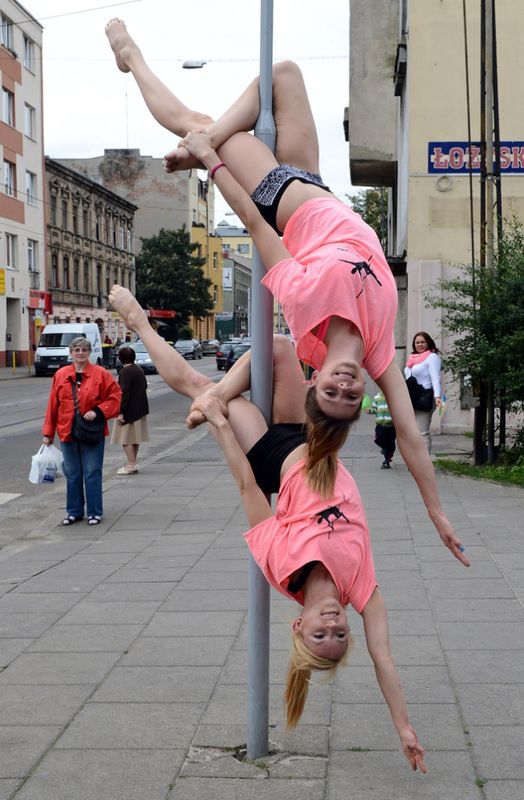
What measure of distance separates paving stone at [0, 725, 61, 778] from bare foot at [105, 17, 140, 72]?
2.91 meters

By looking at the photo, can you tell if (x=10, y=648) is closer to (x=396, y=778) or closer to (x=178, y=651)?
(x=178, y=651)

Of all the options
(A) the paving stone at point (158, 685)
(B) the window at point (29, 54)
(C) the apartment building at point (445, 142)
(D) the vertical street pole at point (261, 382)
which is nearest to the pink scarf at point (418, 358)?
(C) the apartment building at point (445, 142)

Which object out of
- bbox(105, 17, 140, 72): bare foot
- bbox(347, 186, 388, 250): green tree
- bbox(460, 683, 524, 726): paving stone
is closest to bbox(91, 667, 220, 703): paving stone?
bbox(460, 683, 524, 726): paving stone

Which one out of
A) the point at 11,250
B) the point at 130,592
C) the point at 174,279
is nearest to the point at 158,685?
the point at 130,592

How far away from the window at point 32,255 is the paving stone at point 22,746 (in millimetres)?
50743

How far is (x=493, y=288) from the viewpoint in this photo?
12.9 metres

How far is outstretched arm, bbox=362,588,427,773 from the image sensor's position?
3.69 meters

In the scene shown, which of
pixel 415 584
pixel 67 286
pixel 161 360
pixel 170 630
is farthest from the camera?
pixel 67 286

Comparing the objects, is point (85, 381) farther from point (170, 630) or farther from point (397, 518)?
point (170, 630)

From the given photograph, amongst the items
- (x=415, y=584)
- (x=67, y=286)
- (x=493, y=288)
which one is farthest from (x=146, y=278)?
(x=415, y=584)

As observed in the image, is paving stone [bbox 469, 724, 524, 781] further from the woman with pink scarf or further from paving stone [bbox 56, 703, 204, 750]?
the woman with pink scarf

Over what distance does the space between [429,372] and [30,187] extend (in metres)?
44.7

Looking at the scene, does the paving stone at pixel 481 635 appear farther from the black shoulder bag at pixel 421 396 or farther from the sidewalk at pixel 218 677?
the black shoulder bag at pixel 421 396

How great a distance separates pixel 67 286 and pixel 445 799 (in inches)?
2325
